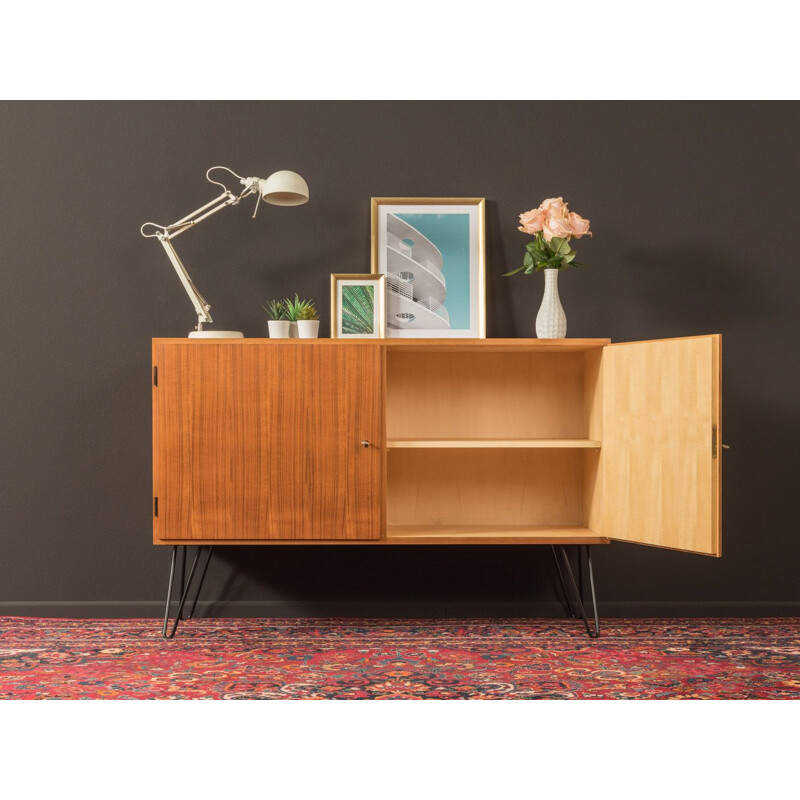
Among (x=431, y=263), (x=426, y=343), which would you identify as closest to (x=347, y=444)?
(x=426, y=343)

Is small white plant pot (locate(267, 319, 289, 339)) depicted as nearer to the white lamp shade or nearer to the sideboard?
the sideboard

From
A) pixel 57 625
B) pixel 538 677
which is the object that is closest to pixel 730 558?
pixel 538 677

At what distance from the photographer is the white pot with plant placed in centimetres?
282

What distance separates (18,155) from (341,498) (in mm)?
2289

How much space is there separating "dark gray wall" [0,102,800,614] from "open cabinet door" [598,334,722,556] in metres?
0.52

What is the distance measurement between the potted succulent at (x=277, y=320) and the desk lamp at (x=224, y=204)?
0.15 meters

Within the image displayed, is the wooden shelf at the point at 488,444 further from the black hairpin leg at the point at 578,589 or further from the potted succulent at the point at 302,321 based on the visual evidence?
the potted succulent at the point at 302,321

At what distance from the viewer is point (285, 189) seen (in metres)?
2.81

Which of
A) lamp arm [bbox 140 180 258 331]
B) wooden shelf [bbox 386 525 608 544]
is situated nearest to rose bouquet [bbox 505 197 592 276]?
wooden shelf [bbox 386 525 608 544]

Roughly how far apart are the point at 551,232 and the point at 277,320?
4.11ft

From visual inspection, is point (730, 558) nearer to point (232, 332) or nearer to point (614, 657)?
point (614, 657)

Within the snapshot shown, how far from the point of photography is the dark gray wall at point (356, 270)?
312 centimetres

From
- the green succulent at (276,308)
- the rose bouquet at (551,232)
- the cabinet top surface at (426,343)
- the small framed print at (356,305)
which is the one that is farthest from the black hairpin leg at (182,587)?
the rose bouquet at (551,232)

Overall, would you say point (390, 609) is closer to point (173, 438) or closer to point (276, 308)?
point (173, 438)
